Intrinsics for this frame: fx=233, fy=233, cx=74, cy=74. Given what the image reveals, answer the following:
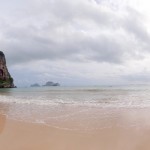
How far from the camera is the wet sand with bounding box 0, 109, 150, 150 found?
511 cm

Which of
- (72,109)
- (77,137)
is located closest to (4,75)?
(72,109)

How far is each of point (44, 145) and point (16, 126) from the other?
2553mm

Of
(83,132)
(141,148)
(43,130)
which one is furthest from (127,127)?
(43,130)

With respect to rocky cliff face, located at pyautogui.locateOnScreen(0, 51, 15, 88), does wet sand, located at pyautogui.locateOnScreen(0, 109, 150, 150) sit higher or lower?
lower

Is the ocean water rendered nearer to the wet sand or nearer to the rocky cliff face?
the wet sand

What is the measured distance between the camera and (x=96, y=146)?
5117 millimetres

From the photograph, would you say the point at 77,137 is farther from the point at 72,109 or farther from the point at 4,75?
the point at 4,75

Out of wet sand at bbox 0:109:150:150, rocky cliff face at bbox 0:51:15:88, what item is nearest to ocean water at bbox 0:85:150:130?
wet sand at bbox 0:109:150:150

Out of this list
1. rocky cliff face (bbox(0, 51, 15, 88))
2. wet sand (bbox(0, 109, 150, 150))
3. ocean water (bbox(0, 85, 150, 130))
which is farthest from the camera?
rocky cliff face (bbox(0, 51, 15, 88))

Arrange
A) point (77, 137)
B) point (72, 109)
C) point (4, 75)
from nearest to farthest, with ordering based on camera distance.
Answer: point (77, 137), point (72, 109), point (4, 75)

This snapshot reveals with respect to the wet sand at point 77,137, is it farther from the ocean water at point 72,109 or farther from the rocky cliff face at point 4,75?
the rocky cliff face at point 4,75

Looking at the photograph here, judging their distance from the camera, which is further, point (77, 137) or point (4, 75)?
point (4, 75)

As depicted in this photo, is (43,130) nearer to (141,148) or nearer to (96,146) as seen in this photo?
(96,146)

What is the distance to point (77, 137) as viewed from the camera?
5938 mm
